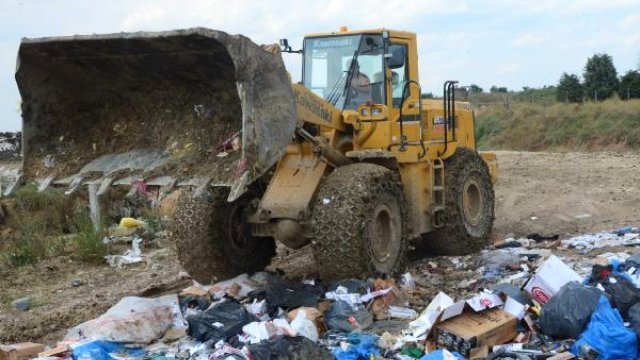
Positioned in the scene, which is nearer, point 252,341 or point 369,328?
point 252,341

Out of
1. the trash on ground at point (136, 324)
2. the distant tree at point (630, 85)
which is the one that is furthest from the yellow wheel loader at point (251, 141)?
the distant tree at point (630, 85)

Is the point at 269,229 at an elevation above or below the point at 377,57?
below

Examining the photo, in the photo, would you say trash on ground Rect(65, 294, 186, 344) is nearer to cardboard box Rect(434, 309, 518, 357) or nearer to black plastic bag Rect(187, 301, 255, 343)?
black plastic bag Rect(187, 301, 255, 343)

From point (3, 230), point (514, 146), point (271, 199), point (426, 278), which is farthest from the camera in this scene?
point (514, 146)

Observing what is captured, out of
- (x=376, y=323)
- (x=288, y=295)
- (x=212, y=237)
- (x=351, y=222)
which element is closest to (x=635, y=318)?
(x=376, y=323)

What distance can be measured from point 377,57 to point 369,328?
316 centimetres

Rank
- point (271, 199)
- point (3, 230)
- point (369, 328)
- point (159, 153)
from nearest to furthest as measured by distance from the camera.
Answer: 1. point (369, 328)
2. point (271, 199)
3. point (159, 153)
4. point (3, 230)

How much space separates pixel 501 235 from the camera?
32.7 feet

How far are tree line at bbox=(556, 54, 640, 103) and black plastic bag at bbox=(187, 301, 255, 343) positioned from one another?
99.7 ft

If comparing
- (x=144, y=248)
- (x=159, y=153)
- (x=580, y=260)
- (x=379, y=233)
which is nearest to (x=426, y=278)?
(x=379, y=233)

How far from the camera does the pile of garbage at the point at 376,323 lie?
505 cm

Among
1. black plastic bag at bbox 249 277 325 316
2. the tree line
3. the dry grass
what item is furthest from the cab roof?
the tree line

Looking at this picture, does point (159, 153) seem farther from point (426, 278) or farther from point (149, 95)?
point (426, 278)

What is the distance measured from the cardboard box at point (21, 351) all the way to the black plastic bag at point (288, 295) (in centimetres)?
176
